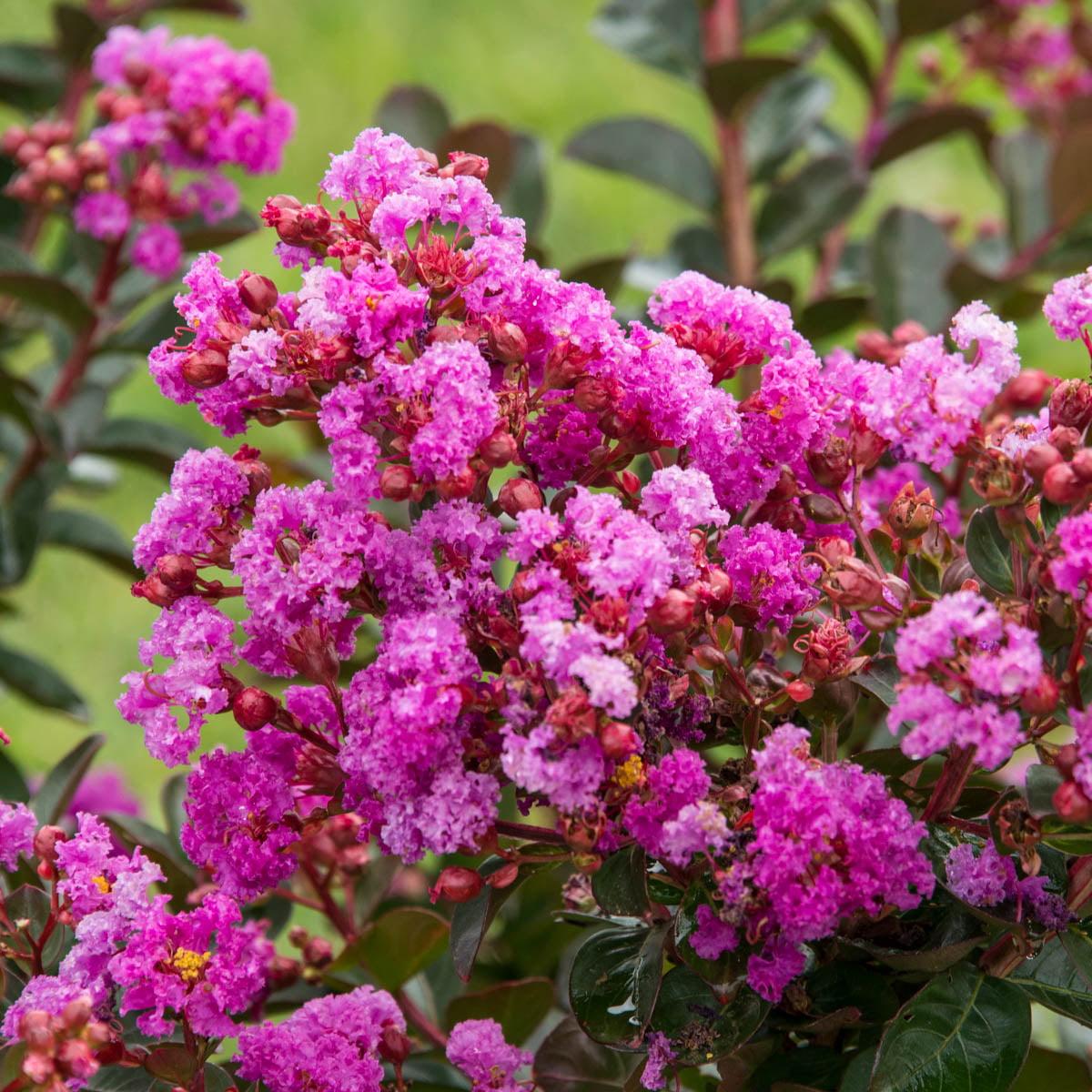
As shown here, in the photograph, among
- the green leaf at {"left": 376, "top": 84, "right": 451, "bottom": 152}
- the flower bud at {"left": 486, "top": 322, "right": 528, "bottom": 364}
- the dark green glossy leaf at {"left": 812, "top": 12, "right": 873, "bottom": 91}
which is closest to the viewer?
the flower bud at {"left": 486, "top": 322, "right": 528, "bottom": 364}

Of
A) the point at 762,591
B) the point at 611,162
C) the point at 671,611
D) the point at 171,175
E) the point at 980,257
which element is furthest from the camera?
the point at 980,257

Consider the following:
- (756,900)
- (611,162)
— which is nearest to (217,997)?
(756,900)

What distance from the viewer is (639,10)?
1.84 meters

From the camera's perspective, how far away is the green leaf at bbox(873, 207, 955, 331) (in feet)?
5.37

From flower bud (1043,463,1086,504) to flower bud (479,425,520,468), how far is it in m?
→ 0.29

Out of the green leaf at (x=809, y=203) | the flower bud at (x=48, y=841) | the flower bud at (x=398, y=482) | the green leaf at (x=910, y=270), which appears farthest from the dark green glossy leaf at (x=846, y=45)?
the flower bud at (x=48, y=841)

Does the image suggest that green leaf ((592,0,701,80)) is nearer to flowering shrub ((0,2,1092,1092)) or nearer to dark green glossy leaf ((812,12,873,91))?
dark green glossy leaf ((812,12,873,91))

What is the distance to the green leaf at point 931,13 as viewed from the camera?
1849 millimetres

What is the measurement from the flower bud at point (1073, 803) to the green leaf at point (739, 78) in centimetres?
118

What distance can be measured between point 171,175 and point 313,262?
2.97 ft

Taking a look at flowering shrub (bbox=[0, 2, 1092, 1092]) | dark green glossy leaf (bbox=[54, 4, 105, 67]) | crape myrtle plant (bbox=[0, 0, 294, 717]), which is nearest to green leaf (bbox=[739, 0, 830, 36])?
crape myrtle plant (bbox=[0, 0, 294, 717])

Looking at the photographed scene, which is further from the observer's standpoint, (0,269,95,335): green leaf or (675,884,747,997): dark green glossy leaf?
(0,269,95,335): green leaf

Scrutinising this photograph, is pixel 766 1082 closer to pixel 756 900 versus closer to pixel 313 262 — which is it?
pixel 756 900

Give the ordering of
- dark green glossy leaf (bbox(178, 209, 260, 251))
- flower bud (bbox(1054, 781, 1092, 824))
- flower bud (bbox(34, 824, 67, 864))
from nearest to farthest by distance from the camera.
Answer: flower bud (bbox(1054, 781, 1092, 824)), flower bud (bbox(34, 824, 67, 864)), dark green glossy leaf (bbox(178, 209, 260, 251))
